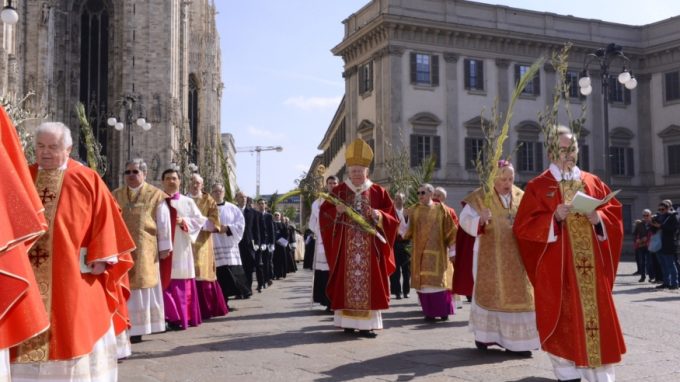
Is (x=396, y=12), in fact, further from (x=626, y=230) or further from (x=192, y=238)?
(x=192, y=238)

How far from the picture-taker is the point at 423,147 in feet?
115

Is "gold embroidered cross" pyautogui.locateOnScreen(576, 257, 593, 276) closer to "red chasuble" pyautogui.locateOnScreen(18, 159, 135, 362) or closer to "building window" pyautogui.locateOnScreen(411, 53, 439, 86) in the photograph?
"red chasuble" pyautogui.locateOnScreen(18, 159, 135, 362)

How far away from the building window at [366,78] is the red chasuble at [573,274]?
31.1 m

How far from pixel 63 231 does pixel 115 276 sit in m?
0.60

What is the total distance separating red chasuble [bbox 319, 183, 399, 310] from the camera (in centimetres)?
830

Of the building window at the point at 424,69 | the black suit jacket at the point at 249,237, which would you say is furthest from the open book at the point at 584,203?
the building window at the point at 424,69

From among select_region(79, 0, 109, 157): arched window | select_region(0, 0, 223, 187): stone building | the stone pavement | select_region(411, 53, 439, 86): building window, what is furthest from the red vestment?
select_region(79, 0, 109, 157): arched window

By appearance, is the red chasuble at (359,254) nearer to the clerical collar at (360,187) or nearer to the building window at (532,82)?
the clerical collar at (360,187)

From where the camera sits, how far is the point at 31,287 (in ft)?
10.5

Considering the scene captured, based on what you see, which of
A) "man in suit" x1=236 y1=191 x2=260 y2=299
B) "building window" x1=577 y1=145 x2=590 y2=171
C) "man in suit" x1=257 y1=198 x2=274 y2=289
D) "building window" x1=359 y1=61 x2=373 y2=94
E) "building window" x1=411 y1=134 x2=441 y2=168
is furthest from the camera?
"building window" x1=577 y1=145 x2=590 y2=171

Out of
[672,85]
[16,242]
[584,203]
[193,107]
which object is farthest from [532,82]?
[16,242]

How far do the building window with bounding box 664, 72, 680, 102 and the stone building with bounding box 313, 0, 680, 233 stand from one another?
0.07 m

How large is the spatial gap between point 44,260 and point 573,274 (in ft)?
13.1

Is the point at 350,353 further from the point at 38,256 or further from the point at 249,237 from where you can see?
the point at 249,237
